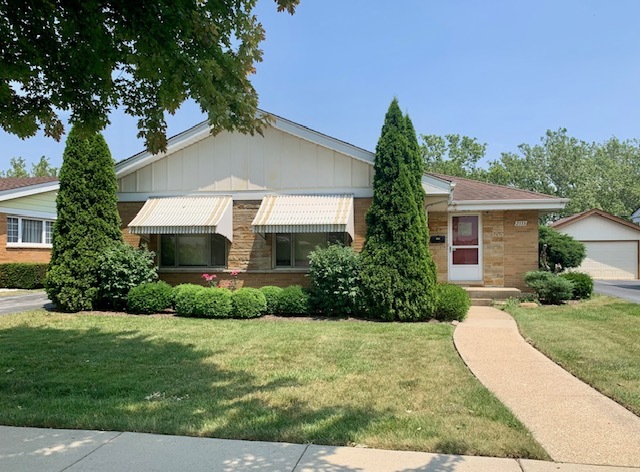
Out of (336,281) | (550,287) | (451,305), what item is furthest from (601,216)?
(336,281)

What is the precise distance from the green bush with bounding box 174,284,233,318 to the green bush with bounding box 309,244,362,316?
214 centimetres

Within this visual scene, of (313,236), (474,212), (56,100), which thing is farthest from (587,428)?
(474,212)

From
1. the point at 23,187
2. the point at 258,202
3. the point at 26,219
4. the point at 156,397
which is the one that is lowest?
the point at 156,397

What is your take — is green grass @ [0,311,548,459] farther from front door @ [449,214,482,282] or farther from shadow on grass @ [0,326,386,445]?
front door @ [449,214,482,282]

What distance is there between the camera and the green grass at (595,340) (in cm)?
575

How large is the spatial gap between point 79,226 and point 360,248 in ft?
24.2

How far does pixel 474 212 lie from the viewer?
14.7 meters

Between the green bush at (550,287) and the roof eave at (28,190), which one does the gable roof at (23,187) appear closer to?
the roof eave at (28,190)

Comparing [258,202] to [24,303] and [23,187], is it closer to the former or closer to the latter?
[24,303]

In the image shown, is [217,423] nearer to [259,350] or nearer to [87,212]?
[259,350]

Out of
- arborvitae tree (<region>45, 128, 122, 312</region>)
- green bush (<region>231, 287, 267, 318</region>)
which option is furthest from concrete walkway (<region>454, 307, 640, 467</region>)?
arborvitae tree (<region>45, 128, 122, 312</region>)

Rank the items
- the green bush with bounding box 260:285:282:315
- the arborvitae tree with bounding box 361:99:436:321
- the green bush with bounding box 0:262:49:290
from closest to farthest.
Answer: the arborvitae tree with bounding box 361:99:436:321
the green bush with bounding box 260:285:282:315
the green bush with bounding box 0:262:49:290

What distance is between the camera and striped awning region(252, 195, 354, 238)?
1176cm

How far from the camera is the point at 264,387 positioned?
223 inches
